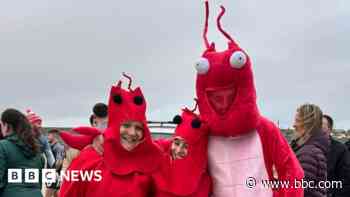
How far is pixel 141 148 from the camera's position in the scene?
4684 mm

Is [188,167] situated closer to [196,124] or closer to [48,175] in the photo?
[196,124]

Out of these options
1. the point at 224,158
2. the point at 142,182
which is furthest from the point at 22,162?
the point at 224,158

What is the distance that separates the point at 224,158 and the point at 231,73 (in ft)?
2.11

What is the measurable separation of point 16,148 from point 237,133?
6.79 feet

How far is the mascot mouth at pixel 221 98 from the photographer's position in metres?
4.73

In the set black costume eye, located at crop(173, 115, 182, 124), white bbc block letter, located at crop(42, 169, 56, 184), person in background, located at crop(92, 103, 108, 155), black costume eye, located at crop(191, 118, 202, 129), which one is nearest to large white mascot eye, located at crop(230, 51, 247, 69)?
black costume eye, located at crop(191, 118, 202, 129)

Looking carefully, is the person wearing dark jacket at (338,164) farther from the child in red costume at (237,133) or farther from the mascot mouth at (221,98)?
the mascot mouth at (221,98)

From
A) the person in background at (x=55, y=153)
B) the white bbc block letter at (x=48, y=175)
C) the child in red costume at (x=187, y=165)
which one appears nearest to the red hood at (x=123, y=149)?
the child in red costume at (x=187, y=165)

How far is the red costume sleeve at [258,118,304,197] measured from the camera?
4891 mm

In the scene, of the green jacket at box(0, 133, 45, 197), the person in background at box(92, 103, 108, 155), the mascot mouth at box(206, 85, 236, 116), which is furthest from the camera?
the person in background at box(92, 103, 108, 155)

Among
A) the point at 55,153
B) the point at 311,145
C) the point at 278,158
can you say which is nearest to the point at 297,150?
the point at 311,145

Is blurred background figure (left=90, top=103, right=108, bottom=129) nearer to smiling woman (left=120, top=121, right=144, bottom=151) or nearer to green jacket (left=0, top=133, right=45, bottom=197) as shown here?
green jacket (left=0, top=133, right=45, bottom=197)

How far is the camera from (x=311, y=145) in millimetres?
5625

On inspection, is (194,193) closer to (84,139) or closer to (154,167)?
(154,167)
